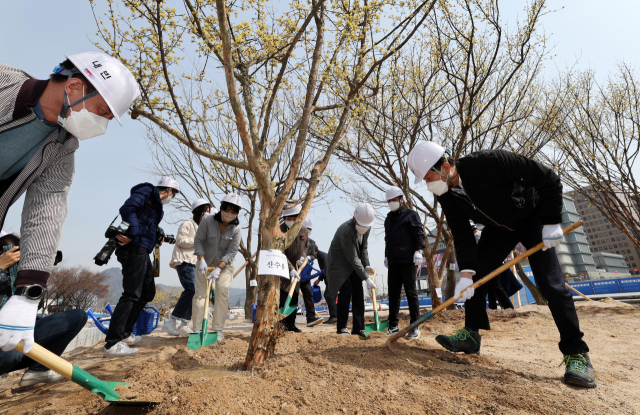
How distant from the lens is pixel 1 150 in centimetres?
175

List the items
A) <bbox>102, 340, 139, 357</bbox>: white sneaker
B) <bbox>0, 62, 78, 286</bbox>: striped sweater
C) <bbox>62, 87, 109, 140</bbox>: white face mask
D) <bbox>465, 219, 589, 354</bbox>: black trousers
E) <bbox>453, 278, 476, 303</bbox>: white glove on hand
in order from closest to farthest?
<bbox>0, 62, 78, 286</bbox>: striped sweater < <bbox>62, 87, 109, 140</bbox>: white face mask < <bbox>465, 219, 589, 354</bbox>: black trousers < <bbox>453, 278, 476, 303</bbox>: white glove on hand < <bbox>102, 340, 139, 357</bbox>: white sneaker

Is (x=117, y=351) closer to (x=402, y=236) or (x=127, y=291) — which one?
(x=127, y=291)

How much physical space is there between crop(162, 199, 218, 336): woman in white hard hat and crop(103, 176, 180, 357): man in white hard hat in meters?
1.06

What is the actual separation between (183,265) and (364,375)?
4.06 m

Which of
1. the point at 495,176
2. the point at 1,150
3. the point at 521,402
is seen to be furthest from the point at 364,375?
the point at 1,150

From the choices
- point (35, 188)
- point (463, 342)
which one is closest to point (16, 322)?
point (35, 188)

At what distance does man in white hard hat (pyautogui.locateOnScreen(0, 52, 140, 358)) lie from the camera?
170cm

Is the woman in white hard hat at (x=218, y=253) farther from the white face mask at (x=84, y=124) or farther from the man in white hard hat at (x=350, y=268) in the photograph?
the white face mask at (x=84, y=124)

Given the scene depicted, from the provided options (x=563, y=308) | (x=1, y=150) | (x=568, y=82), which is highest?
(x=568, y=82)

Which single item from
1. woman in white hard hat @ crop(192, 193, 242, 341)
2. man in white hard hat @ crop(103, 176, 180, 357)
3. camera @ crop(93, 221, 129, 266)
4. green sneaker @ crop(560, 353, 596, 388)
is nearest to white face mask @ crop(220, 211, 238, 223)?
woman in white hard hat @ crop(192, 193, 242, 341)

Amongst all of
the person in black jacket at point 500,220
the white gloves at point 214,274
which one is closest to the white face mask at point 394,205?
the person in black jacket at point 500,220

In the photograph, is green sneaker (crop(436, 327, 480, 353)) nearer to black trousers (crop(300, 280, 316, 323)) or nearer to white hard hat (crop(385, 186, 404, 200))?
white hard hat (crop(385, 186, 404, 200))

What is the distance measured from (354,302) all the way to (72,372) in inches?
136

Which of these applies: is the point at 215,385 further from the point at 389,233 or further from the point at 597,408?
the point at 389,233
